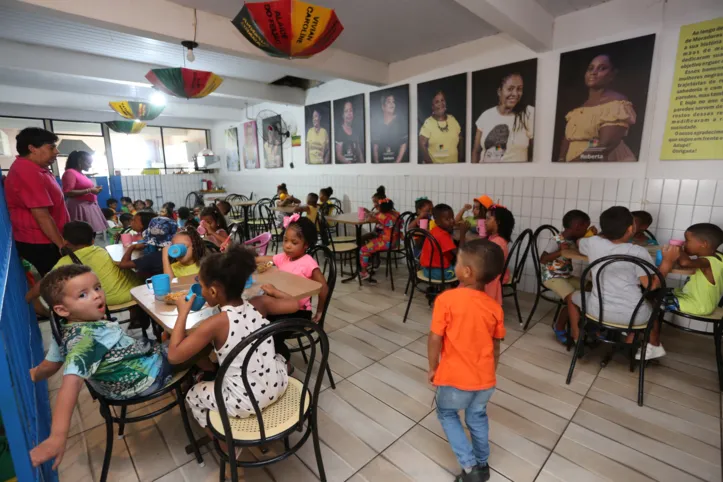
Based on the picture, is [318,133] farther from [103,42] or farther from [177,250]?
[177,250]

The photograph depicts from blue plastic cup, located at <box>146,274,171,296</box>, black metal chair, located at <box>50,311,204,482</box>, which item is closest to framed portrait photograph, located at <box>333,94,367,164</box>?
blue plastic cup, located at <box>146,274,171,296</box>

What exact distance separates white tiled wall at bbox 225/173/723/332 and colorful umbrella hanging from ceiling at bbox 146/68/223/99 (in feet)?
8.17

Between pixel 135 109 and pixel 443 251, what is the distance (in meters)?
4.15

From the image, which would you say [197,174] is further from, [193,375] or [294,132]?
[193,375]

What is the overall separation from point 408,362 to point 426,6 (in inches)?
116

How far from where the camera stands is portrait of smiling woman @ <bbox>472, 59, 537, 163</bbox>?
3.43m

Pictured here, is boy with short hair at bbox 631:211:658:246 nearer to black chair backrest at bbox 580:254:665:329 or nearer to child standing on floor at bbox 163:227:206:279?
black chair backrest at bbox 580:254:665:329

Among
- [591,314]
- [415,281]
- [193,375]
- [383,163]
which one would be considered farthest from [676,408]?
[383,163]

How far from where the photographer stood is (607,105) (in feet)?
9.80

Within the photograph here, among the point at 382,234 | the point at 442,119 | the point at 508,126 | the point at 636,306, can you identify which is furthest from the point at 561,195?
the point at 382,234

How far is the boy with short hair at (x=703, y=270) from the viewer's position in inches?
77.7

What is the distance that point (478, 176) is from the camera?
3924mm

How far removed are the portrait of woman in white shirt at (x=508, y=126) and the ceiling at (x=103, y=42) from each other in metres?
2.77

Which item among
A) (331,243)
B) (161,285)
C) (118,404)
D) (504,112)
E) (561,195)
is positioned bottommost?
(118,404)
